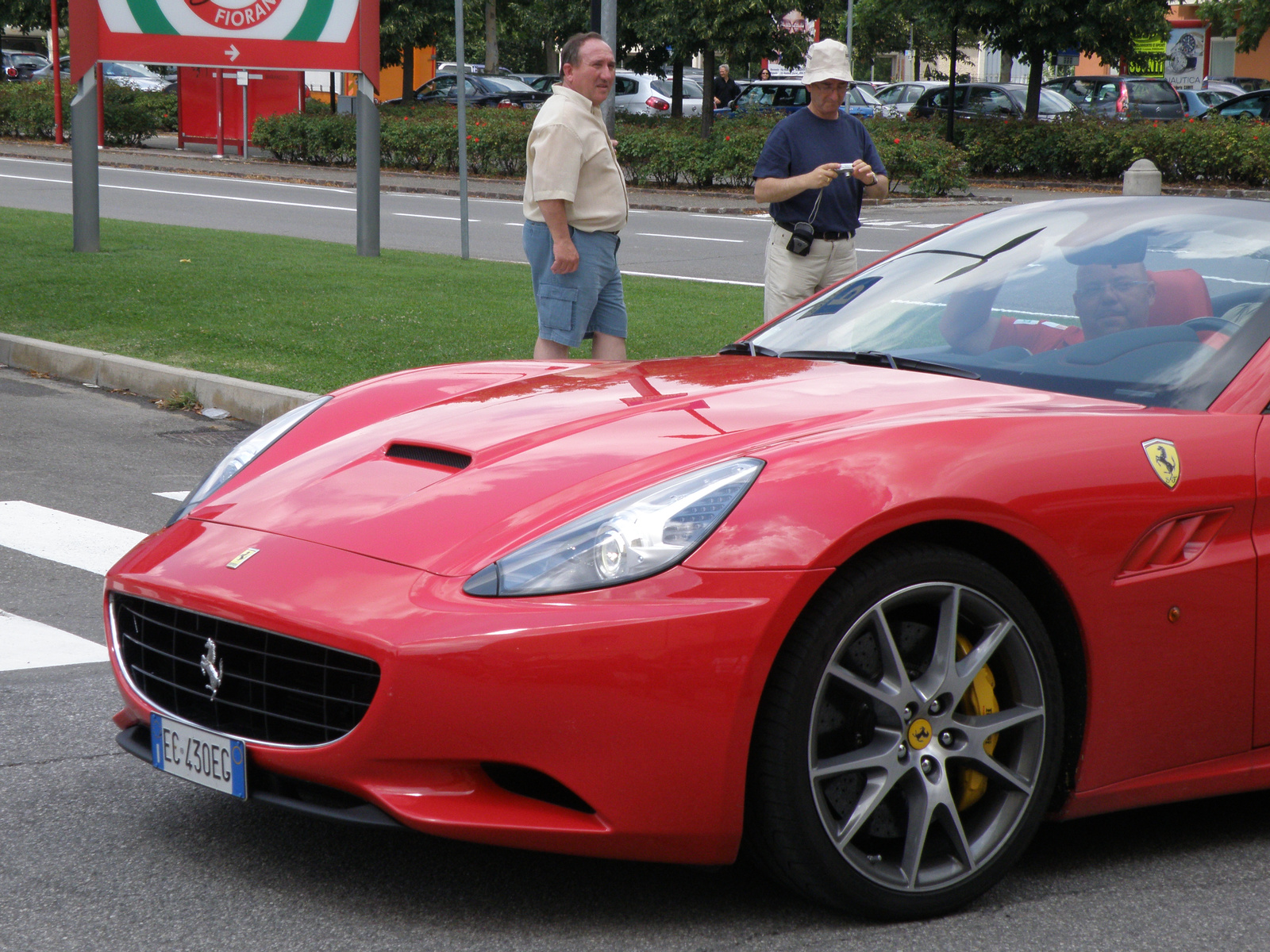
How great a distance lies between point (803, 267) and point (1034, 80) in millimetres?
23242

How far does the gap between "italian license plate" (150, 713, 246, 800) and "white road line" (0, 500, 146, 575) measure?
99.7 inches

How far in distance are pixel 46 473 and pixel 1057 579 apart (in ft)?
17.2

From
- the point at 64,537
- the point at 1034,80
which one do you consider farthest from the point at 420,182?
the point at 64,537

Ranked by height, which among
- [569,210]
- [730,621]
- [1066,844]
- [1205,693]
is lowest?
[1066,844]

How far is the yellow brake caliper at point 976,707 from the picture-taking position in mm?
2932

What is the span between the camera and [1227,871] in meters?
3.21

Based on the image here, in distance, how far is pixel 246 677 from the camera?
282 cm

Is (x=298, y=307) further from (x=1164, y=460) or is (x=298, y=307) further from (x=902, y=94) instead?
(x=902, y=94)

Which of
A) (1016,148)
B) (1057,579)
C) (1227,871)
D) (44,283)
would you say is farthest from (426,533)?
(1016,148)

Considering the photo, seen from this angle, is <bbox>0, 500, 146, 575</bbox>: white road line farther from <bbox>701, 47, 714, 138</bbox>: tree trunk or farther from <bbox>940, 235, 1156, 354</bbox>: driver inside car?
<bbox>701, 47, 714, 138</bbox>: tree trunk

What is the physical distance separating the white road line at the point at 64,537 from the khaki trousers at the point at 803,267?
3045 mm

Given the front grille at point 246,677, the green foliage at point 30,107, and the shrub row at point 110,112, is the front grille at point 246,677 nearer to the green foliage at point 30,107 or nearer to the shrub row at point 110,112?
the shrub row at point 110,112

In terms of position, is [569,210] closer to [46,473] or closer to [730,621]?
[46,473]

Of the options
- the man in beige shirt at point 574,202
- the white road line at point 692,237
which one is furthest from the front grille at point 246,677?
the white road line at point 692,237
